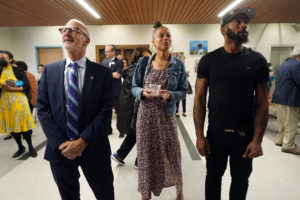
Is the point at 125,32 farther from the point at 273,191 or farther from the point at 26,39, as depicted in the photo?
the point at 273,191

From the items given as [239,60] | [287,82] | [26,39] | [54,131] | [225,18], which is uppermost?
[26,39]

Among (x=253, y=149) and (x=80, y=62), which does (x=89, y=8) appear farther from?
(x=253, y=149)

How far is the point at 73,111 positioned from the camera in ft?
4.02

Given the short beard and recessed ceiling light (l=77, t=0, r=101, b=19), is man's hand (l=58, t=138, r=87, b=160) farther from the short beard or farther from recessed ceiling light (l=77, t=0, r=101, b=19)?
recessed ceiling light (l=77, t=0, r=101, b=19)

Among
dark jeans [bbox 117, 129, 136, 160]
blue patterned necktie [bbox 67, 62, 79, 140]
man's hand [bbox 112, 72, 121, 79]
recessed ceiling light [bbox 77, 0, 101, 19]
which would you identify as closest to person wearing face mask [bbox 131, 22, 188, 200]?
blue patterned necktie [bbox 67, 62, 79, 140]

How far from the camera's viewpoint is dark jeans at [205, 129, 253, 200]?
4.23 feet

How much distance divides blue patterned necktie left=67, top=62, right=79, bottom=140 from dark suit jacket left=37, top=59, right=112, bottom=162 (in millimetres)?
28

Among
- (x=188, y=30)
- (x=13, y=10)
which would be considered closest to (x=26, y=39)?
(x=13, y=10)

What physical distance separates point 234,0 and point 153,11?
7.30 ft

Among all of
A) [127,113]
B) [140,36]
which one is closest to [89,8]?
[140,36]

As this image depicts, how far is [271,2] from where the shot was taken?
4629 millimetres

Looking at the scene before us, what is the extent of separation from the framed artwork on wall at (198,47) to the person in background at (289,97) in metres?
5.16

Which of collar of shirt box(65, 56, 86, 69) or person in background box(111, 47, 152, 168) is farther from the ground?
collar of shirt box(65, 56, 86, 69)

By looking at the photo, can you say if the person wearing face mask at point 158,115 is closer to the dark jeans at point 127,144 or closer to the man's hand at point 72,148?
the man's hand at point 72,148
